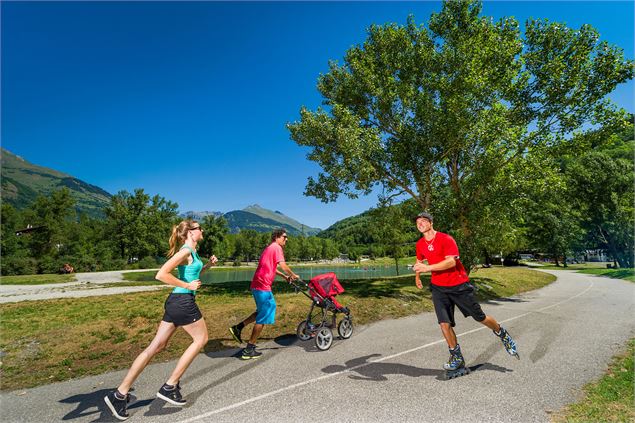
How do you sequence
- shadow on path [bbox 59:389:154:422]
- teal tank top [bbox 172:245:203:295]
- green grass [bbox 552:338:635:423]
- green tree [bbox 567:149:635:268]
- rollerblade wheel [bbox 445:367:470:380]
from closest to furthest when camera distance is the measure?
green grass [bbox 552:338:635:423]
shadow on path [bbox 59:389:154:422]
teal tank top [bbox 172:245:203:295]
rollerblade wheel [bbox 445:367:470:380]
green tree [bbox 567:149:635:268]

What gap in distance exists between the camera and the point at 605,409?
4.21m

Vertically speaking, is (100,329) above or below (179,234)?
below

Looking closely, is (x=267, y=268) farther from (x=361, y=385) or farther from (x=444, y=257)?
(x=444, y=257)

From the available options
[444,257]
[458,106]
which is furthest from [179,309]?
[458,106]

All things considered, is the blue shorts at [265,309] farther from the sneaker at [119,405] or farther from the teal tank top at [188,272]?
the sneaker at [119,405]

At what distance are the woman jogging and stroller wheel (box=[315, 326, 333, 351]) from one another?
10.7 ft

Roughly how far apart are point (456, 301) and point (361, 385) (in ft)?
7.53

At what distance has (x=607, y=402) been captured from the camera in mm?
4441

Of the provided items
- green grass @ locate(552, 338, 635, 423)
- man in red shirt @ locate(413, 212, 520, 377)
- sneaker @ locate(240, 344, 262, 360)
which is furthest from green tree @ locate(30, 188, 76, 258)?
green grass @ locate(552, 338, 635, 423)

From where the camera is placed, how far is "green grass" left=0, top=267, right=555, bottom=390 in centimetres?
646

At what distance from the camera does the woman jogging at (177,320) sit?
4.17 metres

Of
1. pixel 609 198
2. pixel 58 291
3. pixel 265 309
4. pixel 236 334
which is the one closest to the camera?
pixel 265 309

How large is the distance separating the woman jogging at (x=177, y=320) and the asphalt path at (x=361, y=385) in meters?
0.27

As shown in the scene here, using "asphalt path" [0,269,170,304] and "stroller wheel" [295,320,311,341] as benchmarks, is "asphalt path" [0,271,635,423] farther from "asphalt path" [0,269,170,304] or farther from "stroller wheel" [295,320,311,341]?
"asphalt path" [0,269,170,304]
